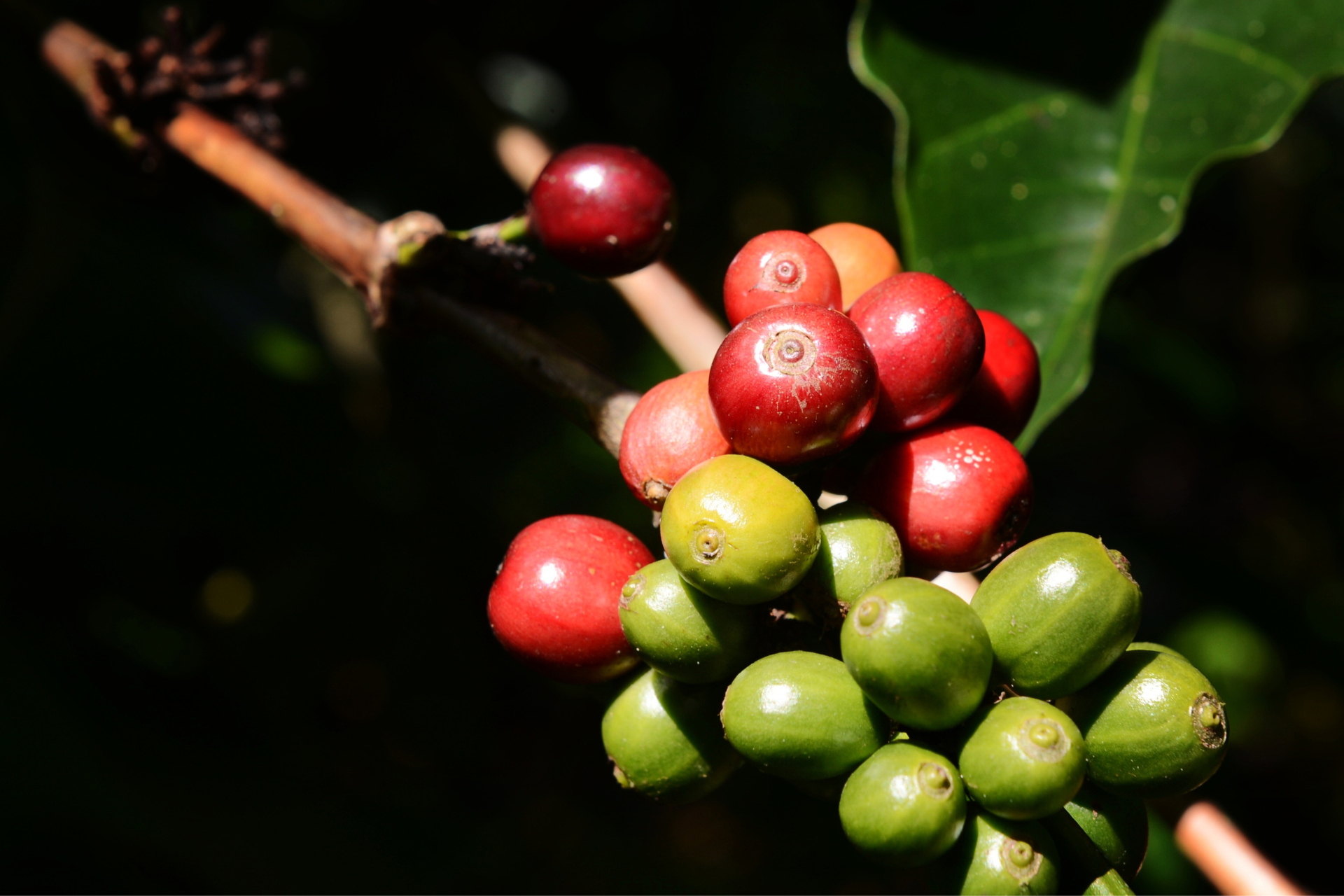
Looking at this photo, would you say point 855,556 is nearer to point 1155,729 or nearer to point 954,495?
point 954,495

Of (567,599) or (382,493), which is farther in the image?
(382,493)

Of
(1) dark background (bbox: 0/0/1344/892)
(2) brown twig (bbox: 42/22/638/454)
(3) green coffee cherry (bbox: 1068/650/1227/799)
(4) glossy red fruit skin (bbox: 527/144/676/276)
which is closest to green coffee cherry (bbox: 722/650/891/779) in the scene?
(3) green coffee cherry (bbox: 1068/650/1227/799)

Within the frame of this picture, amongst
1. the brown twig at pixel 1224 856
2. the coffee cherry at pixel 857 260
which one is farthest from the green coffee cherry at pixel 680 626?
the brown twig at pixel 1224 856

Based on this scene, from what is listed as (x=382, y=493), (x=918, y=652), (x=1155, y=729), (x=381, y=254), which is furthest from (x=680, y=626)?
(x=382, y=493)

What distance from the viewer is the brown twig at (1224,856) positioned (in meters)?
1.17

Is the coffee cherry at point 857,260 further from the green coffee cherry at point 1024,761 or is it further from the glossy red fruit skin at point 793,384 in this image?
the green coffee cherry at point 1024,761

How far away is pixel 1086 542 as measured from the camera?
3.28 ft

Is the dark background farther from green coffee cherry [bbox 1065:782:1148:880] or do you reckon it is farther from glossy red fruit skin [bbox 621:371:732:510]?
green coffee cherry [bbox 1065:782:1148:880]

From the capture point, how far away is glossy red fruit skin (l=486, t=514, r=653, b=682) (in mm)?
1115

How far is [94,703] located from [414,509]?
1.00m

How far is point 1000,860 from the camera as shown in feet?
3.06

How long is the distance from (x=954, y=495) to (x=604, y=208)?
0.62 meters

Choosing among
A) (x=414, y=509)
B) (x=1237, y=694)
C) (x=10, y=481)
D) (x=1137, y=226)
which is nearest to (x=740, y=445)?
(x=1137, y=226)

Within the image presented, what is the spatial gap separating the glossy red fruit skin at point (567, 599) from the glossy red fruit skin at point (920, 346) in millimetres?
370
